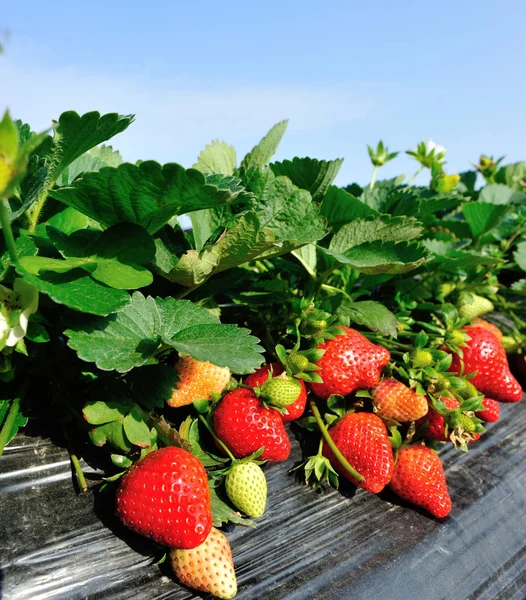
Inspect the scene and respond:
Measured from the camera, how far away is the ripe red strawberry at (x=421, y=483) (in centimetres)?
99

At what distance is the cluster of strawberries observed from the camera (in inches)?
28.6

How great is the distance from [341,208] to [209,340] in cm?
45

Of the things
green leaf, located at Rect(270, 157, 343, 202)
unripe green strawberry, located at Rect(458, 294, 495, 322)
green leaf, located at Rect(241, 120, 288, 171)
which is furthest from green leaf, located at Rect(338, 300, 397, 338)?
unripe green strawberry, located at Rect(458, 294, 495, 322)

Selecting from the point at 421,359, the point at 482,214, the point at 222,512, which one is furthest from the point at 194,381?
the point at 482,214

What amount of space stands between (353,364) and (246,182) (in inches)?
14.6

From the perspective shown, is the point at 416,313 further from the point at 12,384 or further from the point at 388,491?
the point at 12,384

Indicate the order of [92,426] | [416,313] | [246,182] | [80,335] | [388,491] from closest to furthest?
[80,335] → [92,426] → [246,182] → [388,491] → [416,313]

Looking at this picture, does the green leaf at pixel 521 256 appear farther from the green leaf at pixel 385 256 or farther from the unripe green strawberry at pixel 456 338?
the green leaf at pixel 385 256

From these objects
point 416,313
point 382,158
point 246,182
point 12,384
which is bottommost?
point 12,384

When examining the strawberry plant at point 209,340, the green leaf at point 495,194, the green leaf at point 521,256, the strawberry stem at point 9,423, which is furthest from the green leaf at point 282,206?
the green leaf at point 495,194

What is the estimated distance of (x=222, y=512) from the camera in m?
0.79

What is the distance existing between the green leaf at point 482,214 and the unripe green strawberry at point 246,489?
977 millimetres

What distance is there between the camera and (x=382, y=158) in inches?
59.4

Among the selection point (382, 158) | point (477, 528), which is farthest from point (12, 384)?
point (382, 158)
